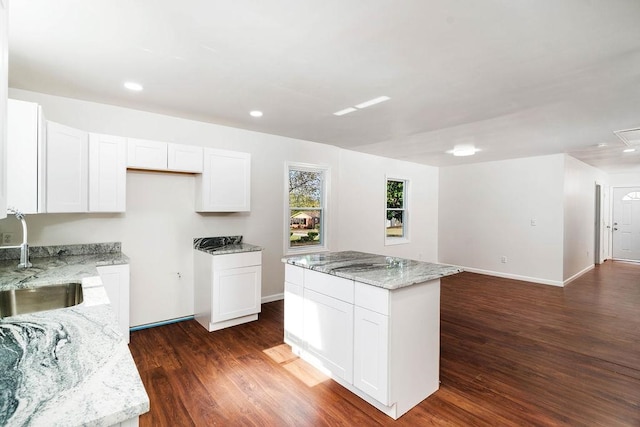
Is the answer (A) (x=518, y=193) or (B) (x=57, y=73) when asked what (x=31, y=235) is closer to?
(B) (x=57, y=73)

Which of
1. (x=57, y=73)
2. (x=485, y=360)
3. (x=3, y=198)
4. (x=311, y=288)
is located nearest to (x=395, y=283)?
(x=311, y=288)

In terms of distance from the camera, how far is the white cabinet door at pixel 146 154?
3.14 meters

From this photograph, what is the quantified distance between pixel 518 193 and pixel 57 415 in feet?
23.3

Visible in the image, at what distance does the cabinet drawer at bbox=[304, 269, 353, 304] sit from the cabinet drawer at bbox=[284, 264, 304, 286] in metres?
0.06

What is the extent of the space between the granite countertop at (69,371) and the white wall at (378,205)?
14.1 ft

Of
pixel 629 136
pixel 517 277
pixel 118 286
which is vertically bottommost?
pixel 517 277

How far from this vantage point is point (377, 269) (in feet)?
8.02

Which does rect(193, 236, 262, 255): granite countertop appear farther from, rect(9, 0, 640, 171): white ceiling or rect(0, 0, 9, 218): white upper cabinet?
rect(0, 0, 9, 218): white upper cabinet

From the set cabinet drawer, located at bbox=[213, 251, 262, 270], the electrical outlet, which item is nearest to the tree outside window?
cabinet drawer, located at bbox=[213, 251, 262, 270]

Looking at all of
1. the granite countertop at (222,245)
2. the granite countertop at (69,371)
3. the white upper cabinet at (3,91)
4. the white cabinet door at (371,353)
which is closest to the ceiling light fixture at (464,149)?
the granite countertop at (222,245)

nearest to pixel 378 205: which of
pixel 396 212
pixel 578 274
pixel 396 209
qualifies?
pixel 396 209

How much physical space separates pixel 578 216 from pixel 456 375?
18.5ft

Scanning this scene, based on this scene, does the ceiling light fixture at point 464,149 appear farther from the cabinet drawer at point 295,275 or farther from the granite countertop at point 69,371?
the granite countertop at point 69,371

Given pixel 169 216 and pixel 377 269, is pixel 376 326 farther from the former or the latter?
pixel 169 216
